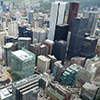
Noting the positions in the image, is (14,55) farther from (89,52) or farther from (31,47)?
(89,52)

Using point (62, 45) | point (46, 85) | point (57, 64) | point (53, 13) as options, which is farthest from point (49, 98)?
point (53, 13)

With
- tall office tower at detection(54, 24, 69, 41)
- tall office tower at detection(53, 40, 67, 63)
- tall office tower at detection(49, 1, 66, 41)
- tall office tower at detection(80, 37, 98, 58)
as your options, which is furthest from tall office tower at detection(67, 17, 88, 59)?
tall office tower at detection(49, 1, 66, 41)

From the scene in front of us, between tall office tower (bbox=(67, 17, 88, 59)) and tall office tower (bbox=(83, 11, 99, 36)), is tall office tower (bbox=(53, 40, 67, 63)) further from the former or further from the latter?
tall office tower (bbox=(83, 11, 99, 36))

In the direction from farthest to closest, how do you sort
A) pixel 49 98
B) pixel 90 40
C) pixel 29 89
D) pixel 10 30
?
pixel 10 30 → pixel 90 40 → pixel 49 98 → pixel 29 89

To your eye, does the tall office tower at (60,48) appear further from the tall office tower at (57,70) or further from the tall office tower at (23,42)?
the tall office tower at (23,42)

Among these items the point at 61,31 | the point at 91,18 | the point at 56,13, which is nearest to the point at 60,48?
the point at 61,31
